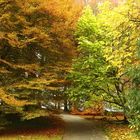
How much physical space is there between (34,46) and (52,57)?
60.0 inches

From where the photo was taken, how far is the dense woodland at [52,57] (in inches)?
955

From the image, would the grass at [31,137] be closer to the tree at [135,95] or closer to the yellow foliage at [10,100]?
the yellow foliage at [10,100]

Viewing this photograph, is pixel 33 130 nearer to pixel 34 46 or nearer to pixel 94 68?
pixel 34 46

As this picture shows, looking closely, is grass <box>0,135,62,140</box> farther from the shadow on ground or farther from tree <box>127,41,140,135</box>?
tree <box>127,41,140,135</box>

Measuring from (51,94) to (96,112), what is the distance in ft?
53.8

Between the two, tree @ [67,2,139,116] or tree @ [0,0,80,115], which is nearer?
tree @ [0,0,80,115]

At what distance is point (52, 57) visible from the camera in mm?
26609

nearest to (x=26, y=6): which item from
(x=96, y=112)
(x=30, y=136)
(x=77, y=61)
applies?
(x=77, y=61)

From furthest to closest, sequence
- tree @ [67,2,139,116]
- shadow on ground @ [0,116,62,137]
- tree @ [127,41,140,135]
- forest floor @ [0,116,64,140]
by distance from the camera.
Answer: tree @ [67,2,139,116]
shadow on ground @ [0,116,62,137]
forest floor @ [0,116,64,140]
tree @ [127,41,140,135]

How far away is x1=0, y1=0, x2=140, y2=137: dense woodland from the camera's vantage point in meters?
24.3

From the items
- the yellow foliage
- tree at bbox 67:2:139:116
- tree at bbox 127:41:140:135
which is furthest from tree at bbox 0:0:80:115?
tree at bbox 127:41:140:135

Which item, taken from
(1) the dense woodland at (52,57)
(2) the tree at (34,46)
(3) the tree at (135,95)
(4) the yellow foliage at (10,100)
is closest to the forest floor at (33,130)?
(1) the dense woodland at (52,57)

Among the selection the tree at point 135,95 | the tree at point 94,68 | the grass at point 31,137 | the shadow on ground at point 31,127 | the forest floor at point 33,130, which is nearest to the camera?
the tree at point 135,95

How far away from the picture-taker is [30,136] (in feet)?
75.0
